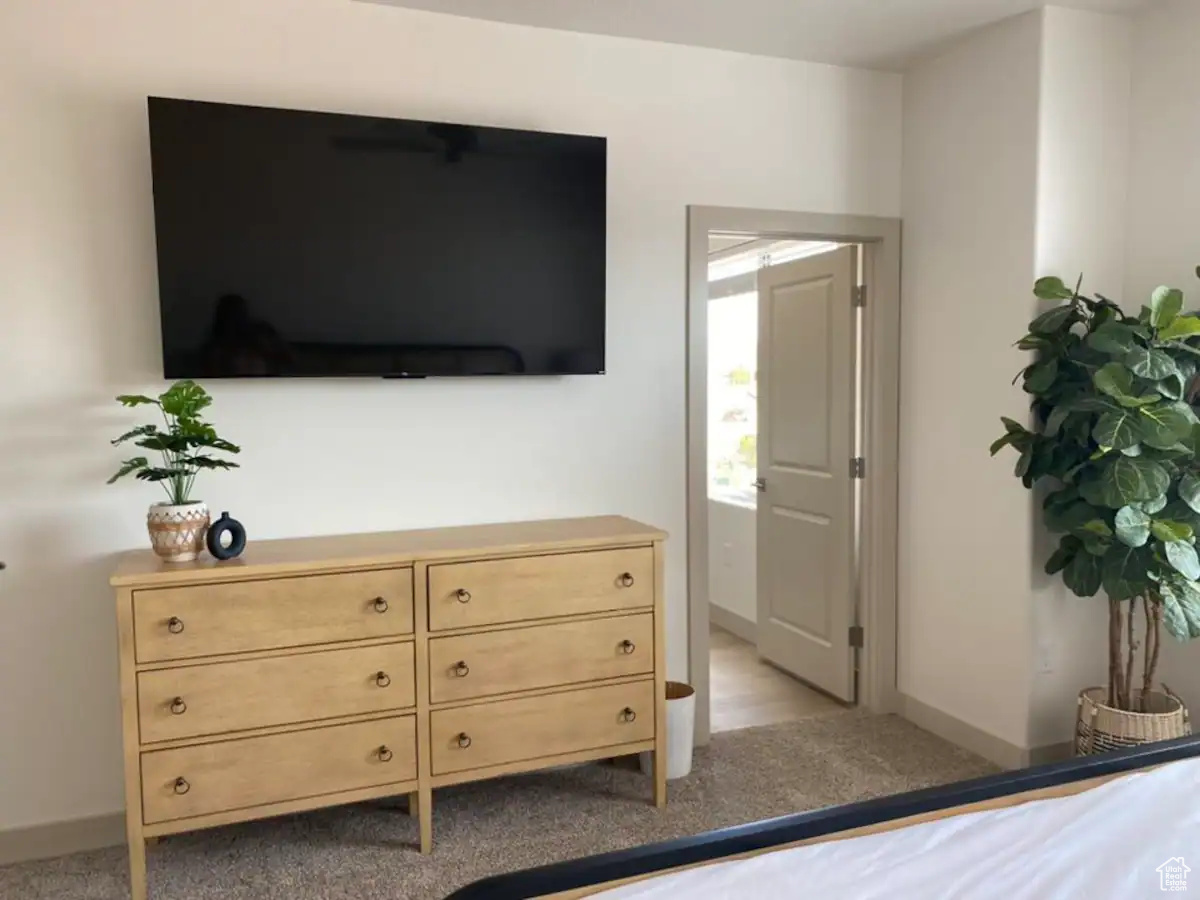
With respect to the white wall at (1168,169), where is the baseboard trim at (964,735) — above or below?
below

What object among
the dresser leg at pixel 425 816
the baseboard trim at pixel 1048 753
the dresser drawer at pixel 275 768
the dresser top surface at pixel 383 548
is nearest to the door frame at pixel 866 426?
the dresser top surface at pixel 383 548

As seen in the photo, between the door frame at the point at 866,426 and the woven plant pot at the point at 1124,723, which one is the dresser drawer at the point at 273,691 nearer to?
the door frame at the point at 866,426

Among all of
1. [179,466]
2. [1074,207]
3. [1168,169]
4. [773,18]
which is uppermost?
[773,18]

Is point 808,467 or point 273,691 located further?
point 808,467

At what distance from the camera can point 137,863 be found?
2.50 metres

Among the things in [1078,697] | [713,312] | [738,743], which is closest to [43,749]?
[738,743]

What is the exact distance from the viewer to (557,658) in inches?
115

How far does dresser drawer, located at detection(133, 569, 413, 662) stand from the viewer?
8.15 ft

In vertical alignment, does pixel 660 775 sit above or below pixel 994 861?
below

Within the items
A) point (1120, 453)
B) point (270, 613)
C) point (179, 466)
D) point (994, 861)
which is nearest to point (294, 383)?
point (179, 466)

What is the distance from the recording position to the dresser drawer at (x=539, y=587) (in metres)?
2.78

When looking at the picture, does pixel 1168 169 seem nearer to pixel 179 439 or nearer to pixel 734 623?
pixel 734 623

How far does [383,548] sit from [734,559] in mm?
2864

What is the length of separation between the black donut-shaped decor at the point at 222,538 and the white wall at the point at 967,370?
2574 mm
